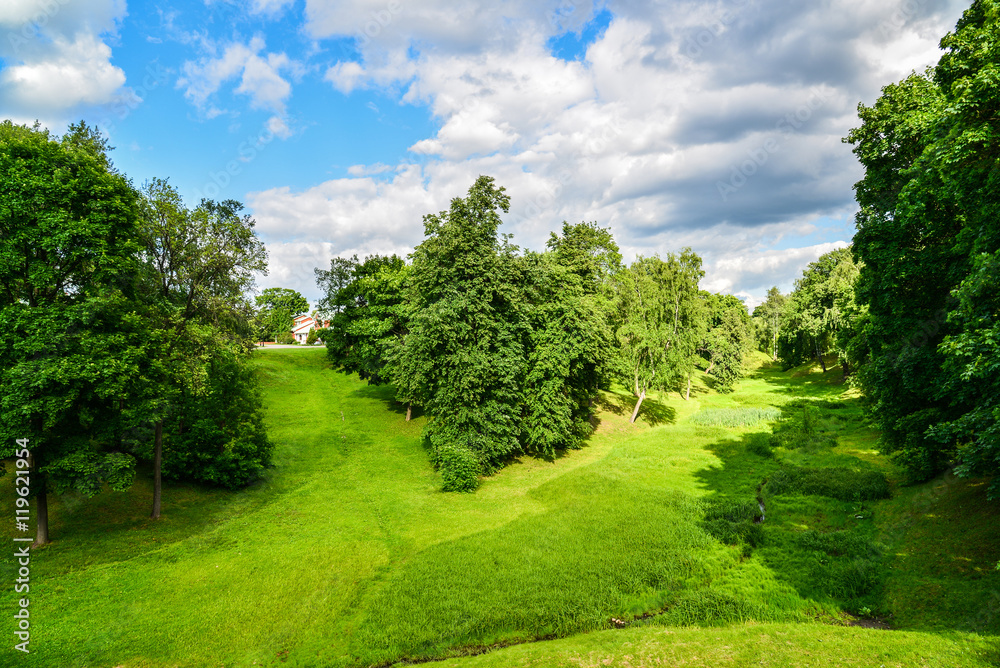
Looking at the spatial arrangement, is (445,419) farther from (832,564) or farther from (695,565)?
(832,564)

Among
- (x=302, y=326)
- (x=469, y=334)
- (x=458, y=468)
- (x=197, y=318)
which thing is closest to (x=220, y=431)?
(x=197, y=318)

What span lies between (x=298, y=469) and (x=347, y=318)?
93.3 ft


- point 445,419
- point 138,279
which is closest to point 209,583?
point 138,279

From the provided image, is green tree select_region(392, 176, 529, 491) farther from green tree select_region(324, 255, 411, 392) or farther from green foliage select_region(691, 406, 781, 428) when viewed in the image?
green foliage select_region(691, 406, 781, 428)

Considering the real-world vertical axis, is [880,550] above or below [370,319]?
below

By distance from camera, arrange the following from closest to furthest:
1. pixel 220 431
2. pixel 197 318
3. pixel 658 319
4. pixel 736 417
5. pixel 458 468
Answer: pixel 197 318
pixel 220 431
pixel 458 468
pixel 736 417
pixel 658 319

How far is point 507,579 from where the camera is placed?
55.9 feet

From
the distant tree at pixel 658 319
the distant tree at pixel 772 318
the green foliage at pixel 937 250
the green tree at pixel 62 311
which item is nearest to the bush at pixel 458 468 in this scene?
the green tree at pixel 62 311

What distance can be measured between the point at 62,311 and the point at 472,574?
Result: 66.4ft

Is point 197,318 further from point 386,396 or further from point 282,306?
point 282,306

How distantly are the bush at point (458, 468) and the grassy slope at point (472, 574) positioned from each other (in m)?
1.21

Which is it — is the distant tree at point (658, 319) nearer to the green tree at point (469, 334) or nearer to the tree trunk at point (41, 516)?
the green tree at point (469, 334)

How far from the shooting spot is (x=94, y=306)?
18125 mm

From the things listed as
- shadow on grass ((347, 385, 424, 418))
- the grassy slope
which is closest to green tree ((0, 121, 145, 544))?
the grassy slope
